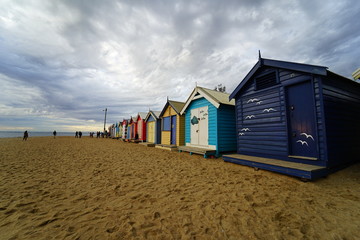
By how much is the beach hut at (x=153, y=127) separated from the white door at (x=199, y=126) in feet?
24.0

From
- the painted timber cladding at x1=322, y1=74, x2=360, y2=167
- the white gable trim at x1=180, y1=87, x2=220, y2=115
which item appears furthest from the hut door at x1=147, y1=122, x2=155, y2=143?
the painted timber cladding at x1=322, y1=74, x2=360, y2=167

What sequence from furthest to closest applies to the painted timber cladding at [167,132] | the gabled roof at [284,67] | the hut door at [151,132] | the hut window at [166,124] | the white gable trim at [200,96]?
the hut door at [151,132] → the hut window at [166,124] → the painted timber cladding at [167,132] → the white gable trim at [200,96] → the gabled roof at [284,67]

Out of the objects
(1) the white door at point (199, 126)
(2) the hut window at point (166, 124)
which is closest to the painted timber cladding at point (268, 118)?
(1) the white door at point (199, 126)

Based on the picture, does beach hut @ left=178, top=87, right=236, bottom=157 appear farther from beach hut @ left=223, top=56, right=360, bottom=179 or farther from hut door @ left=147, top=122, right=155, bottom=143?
hut door @ left=147, top=122, right=155, bottom=143

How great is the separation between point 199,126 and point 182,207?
739 centimetres

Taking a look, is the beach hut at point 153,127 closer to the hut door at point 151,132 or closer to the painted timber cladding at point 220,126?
the hut door at point 151,132

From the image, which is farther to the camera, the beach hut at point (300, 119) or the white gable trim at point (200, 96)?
the white gable trim at point (200, 96)

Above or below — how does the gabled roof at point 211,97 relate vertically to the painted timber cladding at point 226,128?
above

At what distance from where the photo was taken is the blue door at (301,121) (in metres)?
5.10

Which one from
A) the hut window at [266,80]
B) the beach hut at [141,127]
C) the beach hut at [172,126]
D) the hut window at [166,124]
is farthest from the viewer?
the beach hut at [141,127]

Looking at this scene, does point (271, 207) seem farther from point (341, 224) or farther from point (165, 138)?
point (165, 138)

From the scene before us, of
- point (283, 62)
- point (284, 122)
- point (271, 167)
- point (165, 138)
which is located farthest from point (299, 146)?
point (165, 138)

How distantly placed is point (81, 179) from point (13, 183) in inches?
76.8

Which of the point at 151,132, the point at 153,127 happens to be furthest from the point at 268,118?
the point at 151,132
